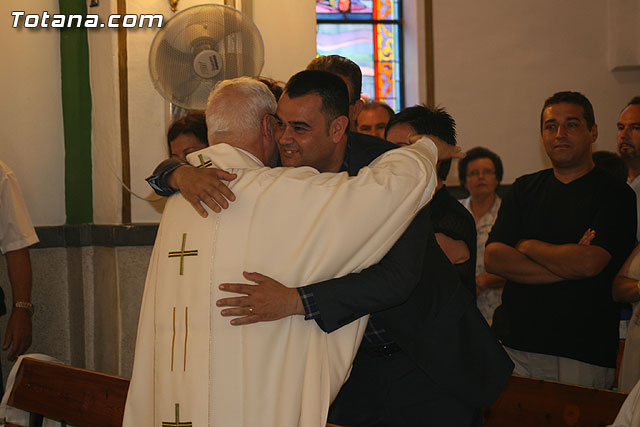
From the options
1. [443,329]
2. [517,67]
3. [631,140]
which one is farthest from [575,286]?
[517,67]

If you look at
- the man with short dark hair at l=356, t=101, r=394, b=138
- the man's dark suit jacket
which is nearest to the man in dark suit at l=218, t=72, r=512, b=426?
the man's dark suit jacket

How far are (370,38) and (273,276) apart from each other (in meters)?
6.45

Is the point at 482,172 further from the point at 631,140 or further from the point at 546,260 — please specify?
the point at 546,260

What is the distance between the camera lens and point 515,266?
3.71m

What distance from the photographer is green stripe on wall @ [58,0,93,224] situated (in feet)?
17.7

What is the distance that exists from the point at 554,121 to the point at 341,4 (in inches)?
190

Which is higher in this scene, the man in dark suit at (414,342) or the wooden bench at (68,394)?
the man in dark suit at (414,342)

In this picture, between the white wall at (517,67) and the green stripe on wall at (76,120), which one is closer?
the green stripe on wall at (76,120)

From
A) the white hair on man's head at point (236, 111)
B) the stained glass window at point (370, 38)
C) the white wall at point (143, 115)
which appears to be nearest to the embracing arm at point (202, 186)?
the white hair on man's head at point (236, 111)

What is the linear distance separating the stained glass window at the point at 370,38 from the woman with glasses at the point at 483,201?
8.21 feet

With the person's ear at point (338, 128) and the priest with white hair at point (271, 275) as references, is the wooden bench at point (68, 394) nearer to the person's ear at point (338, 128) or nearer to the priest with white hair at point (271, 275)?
the priest with white hair at point (271, 275)

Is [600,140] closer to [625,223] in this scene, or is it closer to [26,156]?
[625,223]

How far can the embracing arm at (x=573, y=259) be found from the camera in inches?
138

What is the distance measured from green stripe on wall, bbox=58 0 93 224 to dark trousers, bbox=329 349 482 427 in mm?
3357
